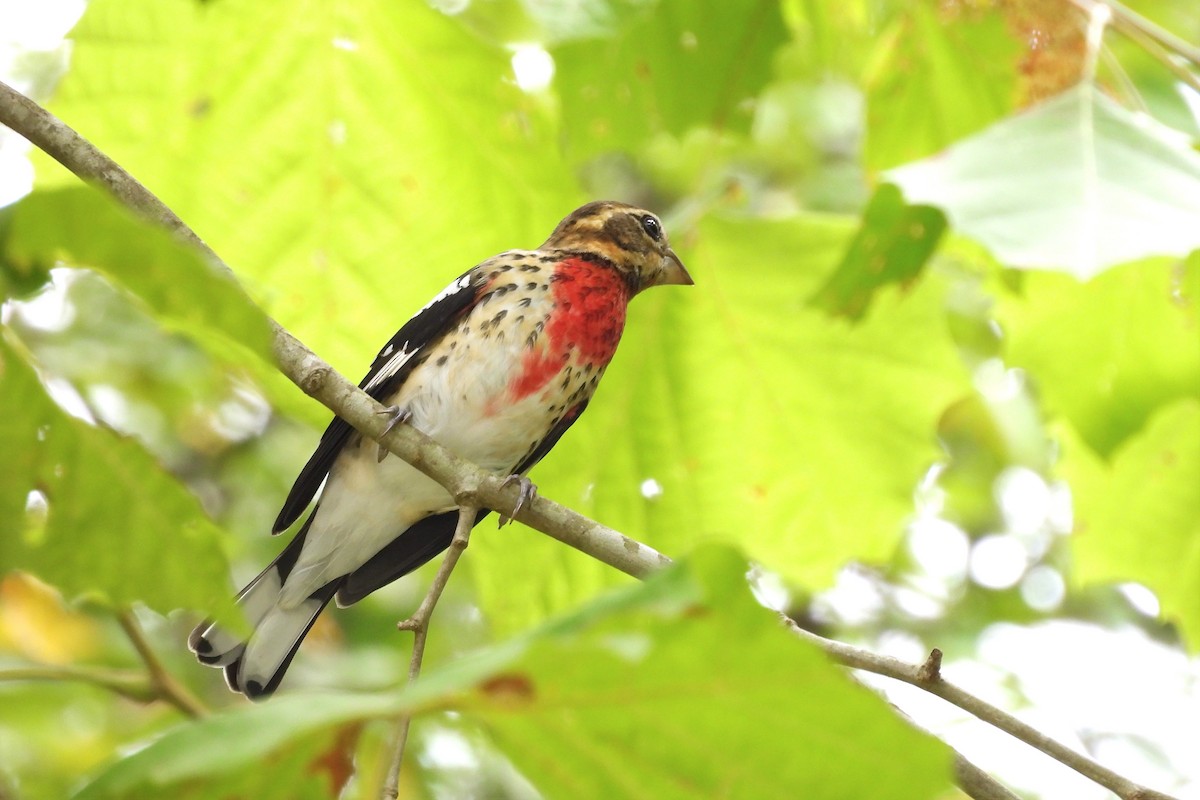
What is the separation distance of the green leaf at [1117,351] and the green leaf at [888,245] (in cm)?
43

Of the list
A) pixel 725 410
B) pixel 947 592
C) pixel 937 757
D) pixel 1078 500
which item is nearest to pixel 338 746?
pixel 937 757

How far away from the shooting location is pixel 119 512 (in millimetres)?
2230

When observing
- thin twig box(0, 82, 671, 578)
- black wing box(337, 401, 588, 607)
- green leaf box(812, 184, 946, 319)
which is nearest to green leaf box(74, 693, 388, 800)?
thin twig box(0, 82, 671, 578)

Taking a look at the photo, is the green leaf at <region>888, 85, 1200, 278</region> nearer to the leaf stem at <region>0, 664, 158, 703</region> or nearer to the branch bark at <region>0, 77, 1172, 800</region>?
the branch bark at <region>0, 77, 1172, 800</region>

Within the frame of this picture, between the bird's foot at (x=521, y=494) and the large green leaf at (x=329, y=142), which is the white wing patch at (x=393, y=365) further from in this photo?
the bird's foot at (x=521, y=494)

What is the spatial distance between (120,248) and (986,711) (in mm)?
1791

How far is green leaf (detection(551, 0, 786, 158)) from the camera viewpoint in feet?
12.6

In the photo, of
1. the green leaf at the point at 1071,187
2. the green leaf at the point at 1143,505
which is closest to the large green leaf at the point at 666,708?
the green leaf at the point at 1071,187

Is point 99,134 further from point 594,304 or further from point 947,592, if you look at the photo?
point 947,592

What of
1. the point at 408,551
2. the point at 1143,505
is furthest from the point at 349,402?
the point at 1143,505

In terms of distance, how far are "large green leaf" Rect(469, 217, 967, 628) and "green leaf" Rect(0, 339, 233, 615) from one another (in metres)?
2.11

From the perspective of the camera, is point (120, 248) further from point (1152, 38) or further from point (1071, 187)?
point (1152, 38)

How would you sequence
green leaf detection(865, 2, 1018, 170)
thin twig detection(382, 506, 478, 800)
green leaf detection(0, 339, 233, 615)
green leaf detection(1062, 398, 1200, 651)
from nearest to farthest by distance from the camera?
thin twig detection(382, 506, 478, 800) < green leaf detection(0, 339, 233, 615) < green leaf detection(865, 2, 1018, 170) < green leaf detection(1062, 398, 1200, 651)

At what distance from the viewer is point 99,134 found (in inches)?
145
